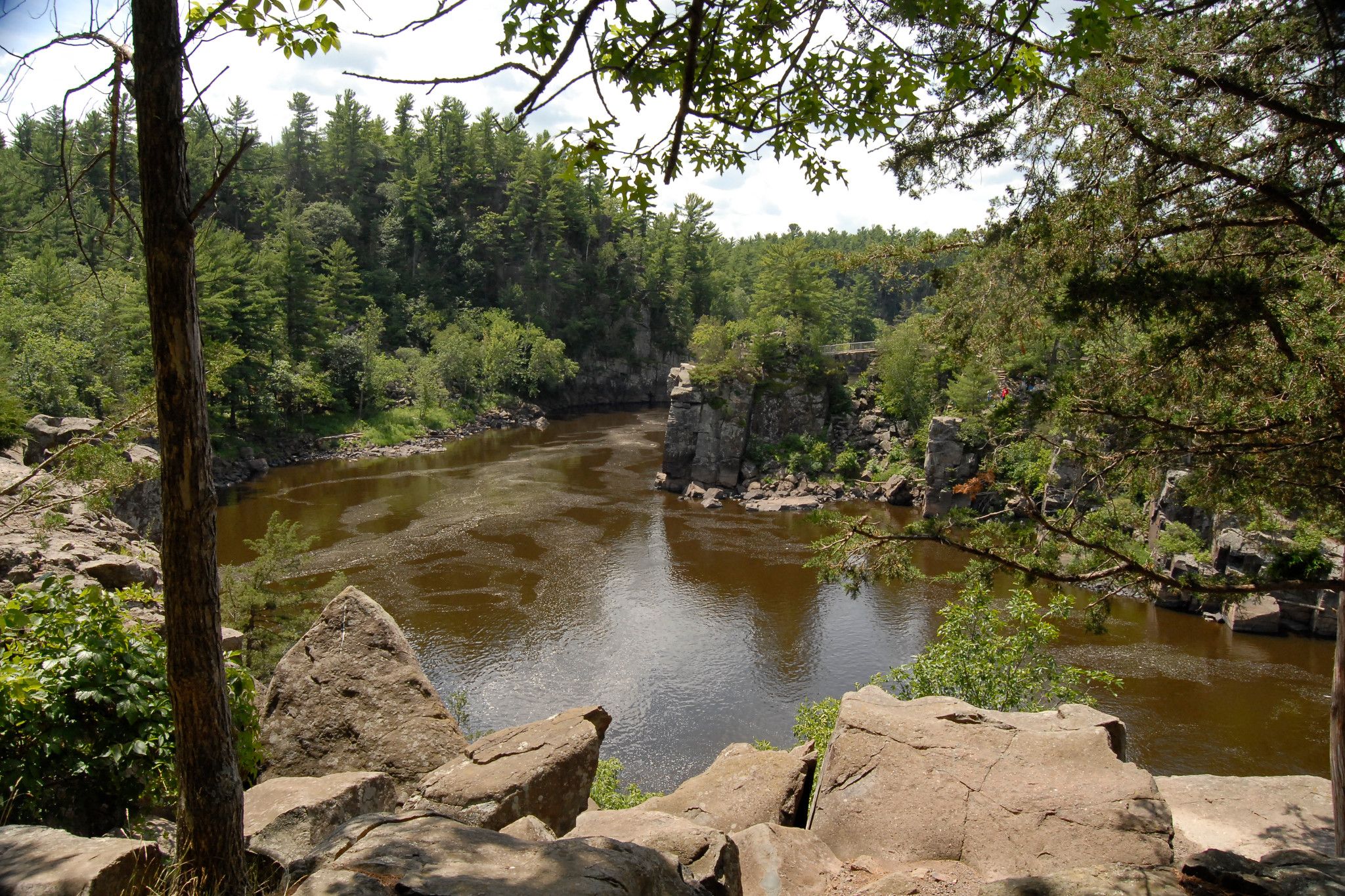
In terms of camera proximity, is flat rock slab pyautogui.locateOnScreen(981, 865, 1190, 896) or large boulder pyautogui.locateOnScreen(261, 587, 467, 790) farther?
large boulder pyautogui.locateOnScreen(261, 587, 467, 790)

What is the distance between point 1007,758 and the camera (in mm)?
8156

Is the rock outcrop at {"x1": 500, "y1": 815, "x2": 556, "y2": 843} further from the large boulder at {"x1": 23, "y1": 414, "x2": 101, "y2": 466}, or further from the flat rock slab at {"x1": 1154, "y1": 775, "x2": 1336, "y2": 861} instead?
the large boulder at {"x1": 23, "y1": 414, "x2": 101, "y2": 466}

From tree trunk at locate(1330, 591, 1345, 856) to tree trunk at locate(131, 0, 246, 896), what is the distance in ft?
32.6

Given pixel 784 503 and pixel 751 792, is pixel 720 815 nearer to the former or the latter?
pixel 751 792

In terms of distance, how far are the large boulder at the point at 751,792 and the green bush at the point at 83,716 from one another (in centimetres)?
455

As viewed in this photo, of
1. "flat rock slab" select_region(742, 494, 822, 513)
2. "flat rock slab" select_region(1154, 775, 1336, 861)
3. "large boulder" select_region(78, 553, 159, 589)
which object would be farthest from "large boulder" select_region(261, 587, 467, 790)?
"flat rock slab" select_region(742, 494, 822, 513)

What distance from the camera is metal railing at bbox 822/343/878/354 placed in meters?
49.7

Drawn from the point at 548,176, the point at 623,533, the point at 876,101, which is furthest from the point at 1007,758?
the point at 548,176

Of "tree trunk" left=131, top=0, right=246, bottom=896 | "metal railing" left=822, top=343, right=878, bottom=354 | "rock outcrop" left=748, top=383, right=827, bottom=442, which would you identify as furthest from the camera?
"metal railing" left=822, top=343, right=878, bottom=354

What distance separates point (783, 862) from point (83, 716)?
18.0ft

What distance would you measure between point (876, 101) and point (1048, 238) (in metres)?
4.69

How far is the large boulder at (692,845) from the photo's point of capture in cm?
575

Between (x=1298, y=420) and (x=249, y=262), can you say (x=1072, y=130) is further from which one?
(x=249, y=262)

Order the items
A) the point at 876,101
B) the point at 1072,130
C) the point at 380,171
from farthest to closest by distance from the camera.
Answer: the point at 380,171 → the point at 1072,130 → the point at 876,101
